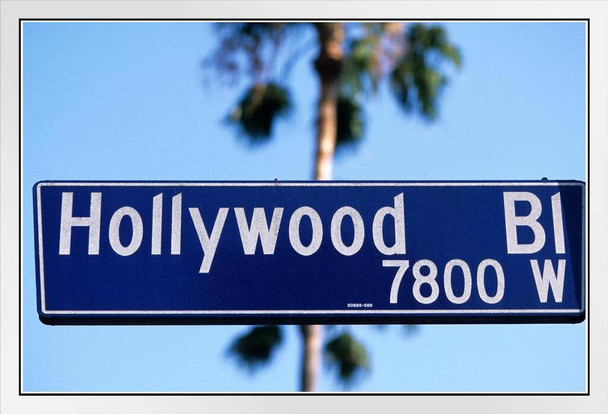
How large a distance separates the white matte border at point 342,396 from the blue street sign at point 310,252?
0.41 feet

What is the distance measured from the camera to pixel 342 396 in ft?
8.04

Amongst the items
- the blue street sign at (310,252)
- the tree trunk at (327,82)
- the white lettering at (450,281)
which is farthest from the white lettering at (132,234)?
the tree trunk at (327,82)

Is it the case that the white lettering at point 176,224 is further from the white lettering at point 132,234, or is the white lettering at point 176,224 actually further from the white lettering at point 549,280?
the white lettering at point 549,280

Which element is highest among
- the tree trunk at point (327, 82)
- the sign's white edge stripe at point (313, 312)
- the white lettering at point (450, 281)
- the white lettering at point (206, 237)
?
the tree trunk at point (327, 82)

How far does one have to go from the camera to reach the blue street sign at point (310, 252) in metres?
2.42

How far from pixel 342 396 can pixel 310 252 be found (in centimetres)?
33

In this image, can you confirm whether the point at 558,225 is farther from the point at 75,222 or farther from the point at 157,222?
the point at 75,222

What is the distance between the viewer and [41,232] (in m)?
2.43

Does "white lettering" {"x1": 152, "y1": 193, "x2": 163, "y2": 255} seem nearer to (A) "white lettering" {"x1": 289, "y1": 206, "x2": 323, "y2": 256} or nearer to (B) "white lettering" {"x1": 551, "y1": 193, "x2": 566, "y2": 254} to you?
(A) "white lettering" {"x1": 289, "y1": 206, "x2": 323, "y2": 256}

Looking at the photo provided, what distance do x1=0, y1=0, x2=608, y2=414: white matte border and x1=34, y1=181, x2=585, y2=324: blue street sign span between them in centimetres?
13

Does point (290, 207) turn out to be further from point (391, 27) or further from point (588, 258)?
point (391, 27)

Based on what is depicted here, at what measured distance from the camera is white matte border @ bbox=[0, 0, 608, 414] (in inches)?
95.7

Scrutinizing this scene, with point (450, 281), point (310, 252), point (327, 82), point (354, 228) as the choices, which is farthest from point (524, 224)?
point (327, 82)

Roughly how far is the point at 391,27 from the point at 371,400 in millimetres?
6726
